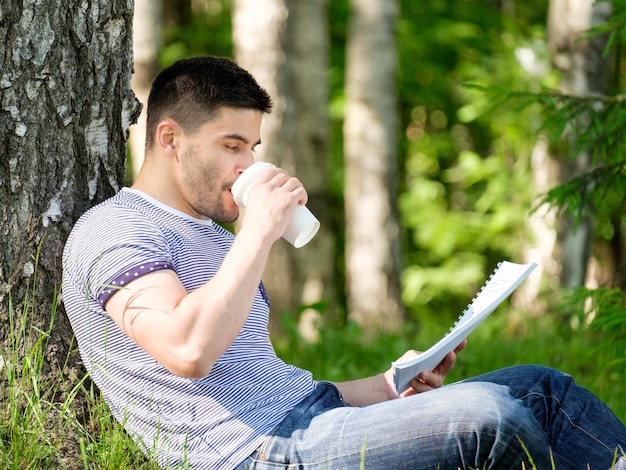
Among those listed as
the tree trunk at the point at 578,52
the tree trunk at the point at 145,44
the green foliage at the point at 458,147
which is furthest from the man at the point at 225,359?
the green foliage at the point at 458,147

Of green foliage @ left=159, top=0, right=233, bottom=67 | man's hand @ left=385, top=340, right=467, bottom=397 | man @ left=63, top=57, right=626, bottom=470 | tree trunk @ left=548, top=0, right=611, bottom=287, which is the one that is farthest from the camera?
green foliage @ left=159, top=0, right=233, bottom=67

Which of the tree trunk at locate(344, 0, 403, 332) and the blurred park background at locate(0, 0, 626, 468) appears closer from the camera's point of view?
the blurred park background at locate(0, 0, 626, 468)

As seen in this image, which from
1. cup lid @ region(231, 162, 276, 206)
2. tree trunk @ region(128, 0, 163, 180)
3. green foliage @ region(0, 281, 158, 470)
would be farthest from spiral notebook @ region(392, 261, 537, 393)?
tree trunk @ region(128, 0, 163, 180)

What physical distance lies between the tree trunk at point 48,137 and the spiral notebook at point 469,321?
116 centimetres

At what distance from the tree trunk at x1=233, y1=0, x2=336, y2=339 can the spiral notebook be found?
546 cm

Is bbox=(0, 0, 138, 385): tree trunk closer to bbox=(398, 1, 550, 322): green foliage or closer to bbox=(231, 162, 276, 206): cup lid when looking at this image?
bbox=(231, 162, 276, 206): cup lid

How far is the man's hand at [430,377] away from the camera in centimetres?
303

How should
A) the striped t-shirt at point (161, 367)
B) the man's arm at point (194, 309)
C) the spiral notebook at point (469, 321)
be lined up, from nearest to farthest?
the man's arm at point (194, 309) < the striped t-shirt at point (161, 367) < the spiral notebook at point (469, 321)

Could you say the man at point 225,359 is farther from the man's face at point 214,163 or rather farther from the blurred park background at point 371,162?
the blurred park background at point 371,162

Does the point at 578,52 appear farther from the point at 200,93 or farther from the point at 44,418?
the point at 44,418

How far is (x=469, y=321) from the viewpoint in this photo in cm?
266

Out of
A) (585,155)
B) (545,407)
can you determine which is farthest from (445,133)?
(545,407)

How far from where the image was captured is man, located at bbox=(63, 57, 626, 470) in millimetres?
2436

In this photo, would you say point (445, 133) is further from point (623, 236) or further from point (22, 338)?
point (22, 338)
